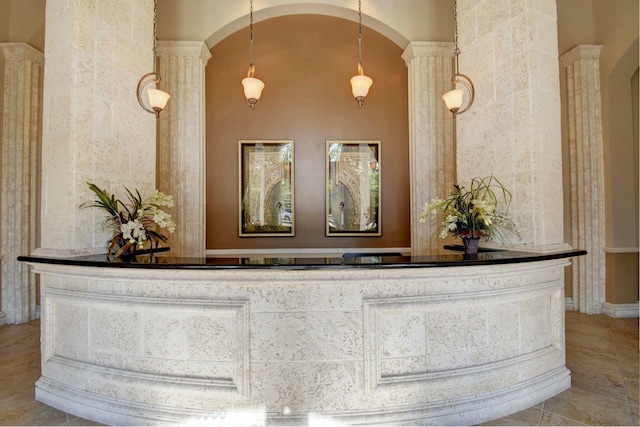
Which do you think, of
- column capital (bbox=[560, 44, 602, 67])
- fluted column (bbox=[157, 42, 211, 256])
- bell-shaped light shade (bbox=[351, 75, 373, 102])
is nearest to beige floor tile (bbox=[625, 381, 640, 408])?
bell-shaped light shade (bbox=[351, 75, 373, 102])

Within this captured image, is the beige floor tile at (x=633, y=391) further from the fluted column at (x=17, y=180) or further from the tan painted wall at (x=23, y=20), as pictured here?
the tan painted wall at (x=23, y=20)

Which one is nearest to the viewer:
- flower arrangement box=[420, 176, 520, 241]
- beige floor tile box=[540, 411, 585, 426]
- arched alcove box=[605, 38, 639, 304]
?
beige floor tile box=[540, 411, 585, 426]

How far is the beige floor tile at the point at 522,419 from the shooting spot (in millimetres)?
2195

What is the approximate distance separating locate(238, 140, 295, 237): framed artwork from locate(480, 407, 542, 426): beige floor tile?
3410mm

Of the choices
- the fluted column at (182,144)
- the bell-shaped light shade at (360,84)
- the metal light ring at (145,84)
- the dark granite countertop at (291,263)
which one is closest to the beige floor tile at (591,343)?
the dark granite countertop at (291,263)

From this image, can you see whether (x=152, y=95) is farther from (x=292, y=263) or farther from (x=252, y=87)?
(x=292, y=263)

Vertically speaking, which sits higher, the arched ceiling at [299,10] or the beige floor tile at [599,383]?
the arched ceiling at [299,10]

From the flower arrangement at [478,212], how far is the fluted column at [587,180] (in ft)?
9.16

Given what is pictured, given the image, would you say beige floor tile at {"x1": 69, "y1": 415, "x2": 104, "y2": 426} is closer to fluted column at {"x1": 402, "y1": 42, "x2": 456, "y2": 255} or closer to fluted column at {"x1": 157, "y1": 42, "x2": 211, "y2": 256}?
fluted column at {"x1": 157, "y1": 42, "x2": 211, "y2": 256}

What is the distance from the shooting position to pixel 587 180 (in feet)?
15.1

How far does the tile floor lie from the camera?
225 centimetres

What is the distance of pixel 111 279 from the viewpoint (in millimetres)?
2293

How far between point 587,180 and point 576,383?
10.6 feet

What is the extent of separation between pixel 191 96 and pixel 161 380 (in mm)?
3707
